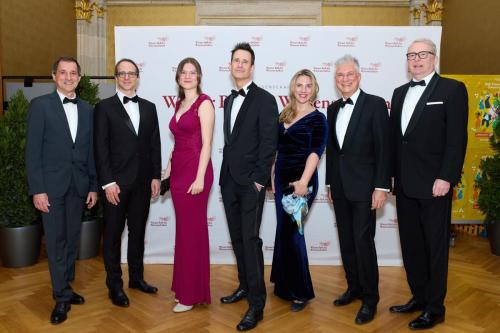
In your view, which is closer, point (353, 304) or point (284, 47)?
point (353, 304)

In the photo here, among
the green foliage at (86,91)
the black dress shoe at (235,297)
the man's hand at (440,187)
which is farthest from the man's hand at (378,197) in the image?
the green foliage at (86,91)

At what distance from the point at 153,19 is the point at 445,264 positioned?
26.6 feet

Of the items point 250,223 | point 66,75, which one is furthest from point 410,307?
point 66,75

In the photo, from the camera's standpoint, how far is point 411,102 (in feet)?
9.16

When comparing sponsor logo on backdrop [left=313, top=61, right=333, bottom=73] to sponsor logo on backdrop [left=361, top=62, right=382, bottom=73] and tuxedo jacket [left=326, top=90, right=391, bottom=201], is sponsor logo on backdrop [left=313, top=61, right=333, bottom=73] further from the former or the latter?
tuxedo jacket [left=326, top=90, right=391, bottom=201]

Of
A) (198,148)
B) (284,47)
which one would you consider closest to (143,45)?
(284,47)

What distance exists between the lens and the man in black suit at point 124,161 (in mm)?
2990

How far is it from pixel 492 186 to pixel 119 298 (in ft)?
13.0

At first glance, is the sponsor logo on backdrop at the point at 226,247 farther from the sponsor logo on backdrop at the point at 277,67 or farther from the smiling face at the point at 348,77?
the smiling face at the point at 348,77

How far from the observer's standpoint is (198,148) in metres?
2.91

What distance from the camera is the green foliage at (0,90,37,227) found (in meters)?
3.87

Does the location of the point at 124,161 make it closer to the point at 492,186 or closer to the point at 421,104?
the point at 421,104

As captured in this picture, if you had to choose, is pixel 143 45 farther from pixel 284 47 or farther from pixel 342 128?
pixel 342 128

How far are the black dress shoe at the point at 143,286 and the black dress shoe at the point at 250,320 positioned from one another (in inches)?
37.3
